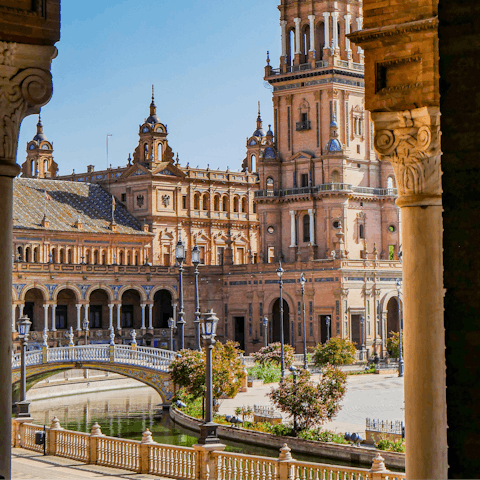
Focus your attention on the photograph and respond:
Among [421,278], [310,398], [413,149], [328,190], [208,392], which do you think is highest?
[328,190]

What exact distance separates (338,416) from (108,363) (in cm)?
1219

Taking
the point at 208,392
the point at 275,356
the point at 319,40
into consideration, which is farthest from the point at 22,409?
the point at 319,40

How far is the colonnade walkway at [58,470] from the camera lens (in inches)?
981

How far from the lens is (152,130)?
79.5m

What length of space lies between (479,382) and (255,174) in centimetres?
8577

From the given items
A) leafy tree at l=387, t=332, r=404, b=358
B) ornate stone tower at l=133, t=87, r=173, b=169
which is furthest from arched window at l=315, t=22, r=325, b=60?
leafy tree at l=387, t=332, r=404, b=358

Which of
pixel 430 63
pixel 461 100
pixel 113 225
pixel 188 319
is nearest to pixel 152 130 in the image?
pixel 113 225

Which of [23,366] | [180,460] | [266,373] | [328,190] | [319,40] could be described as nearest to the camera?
[180,460]

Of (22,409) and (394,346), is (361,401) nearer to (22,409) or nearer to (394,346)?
(22,409)

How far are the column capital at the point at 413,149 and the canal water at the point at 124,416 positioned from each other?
20.0m

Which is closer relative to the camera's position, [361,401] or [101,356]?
[361,401]

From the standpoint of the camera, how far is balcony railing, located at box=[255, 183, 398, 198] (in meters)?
69.4

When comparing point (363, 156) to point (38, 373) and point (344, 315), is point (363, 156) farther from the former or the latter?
point (38, 373)

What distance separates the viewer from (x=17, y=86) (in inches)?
277
